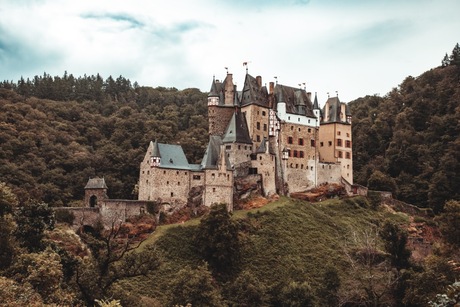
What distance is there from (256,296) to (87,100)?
76.2 m

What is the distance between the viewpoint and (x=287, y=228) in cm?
6419

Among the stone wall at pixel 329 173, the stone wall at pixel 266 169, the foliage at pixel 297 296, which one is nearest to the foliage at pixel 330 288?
the foliage at pixel 297 296

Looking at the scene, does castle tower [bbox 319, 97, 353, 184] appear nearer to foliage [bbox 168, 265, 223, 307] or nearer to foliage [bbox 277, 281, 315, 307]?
foliage [bbox 277, 281, 315, 307]

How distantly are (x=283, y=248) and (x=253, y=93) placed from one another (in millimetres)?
20969

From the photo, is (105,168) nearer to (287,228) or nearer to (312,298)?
(287,228)

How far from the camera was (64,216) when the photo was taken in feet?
191

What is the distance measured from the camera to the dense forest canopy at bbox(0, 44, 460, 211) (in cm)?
8131

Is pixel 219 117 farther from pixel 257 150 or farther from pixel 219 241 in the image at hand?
pixel 219 241

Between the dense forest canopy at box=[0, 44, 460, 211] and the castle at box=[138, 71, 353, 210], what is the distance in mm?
10830

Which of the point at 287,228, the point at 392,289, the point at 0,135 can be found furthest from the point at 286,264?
the point at 0,135

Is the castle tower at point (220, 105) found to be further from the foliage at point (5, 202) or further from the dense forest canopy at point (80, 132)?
the foliage at point (5, 202)

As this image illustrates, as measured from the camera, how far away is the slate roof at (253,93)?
238 ft

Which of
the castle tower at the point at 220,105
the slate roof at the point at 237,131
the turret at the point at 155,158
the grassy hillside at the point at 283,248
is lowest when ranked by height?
the grassy hillside at the point at 283,248

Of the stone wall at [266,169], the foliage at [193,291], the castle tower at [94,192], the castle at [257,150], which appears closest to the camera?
the foliage at [193,291]
